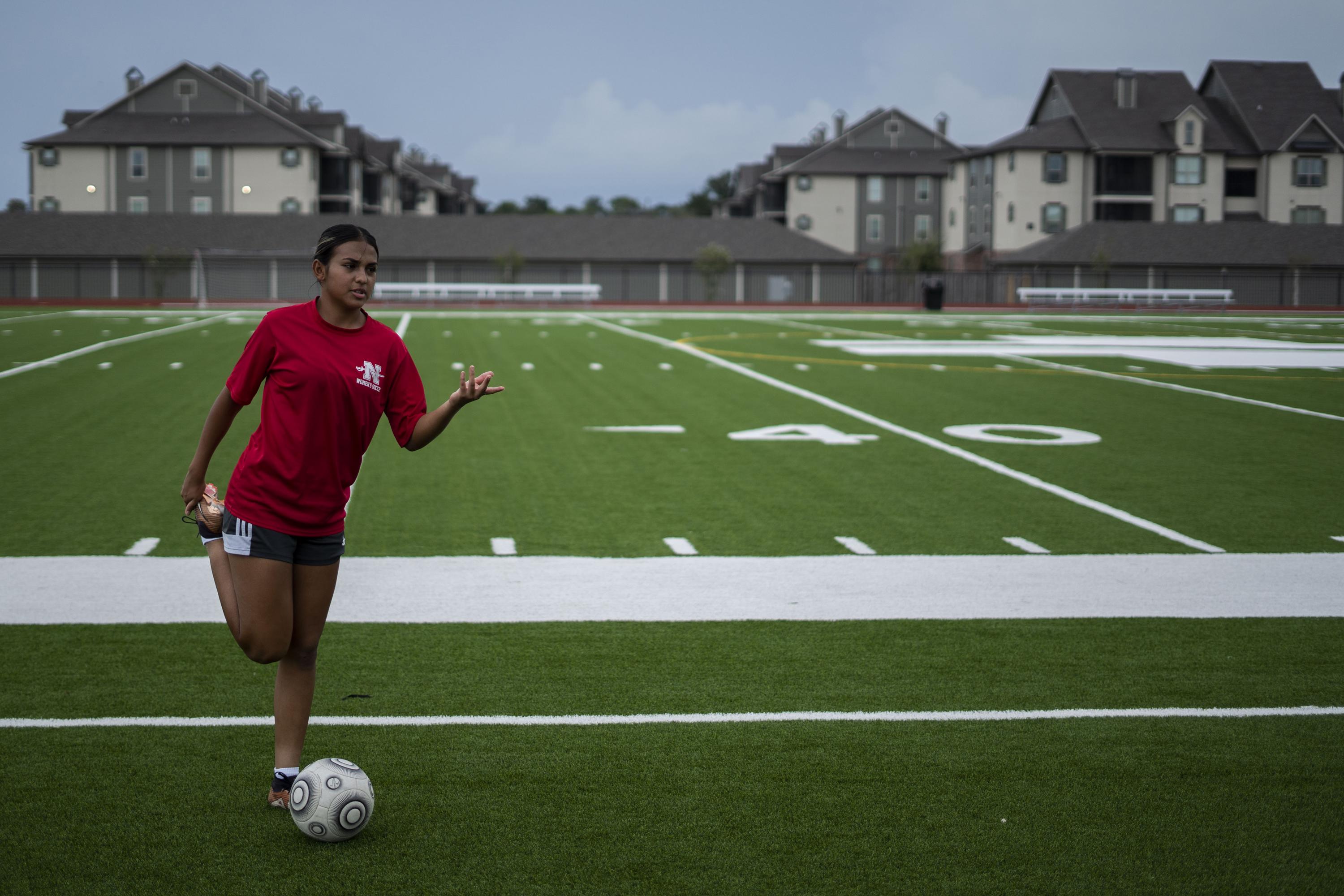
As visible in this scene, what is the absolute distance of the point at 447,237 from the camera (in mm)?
73812

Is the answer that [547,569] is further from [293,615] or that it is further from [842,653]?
[293,615]

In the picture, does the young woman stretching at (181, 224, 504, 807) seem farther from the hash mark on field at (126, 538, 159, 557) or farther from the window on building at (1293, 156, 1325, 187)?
the window on building at (1293, 156, 1325, 187)

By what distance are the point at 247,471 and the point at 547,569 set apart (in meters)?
4.16

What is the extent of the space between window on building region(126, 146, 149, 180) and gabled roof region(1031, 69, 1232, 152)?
49.8 m

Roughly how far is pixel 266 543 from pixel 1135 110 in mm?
79977

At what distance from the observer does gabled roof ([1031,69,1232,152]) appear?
75750 mm

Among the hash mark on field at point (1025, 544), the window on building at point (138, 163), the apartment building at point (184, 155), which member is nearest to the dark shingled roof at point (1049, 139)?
the apartment building at point (184, 155)

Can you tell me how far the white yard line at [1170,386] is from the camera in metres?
17.6

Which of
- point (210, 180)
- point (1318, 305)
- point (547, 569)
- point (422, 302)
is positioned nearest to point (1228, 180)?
point (1318, 305)

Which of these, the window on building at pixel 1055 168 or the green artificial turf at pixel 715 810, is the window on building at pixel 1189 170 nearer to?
the window on building at pixel 1055 168

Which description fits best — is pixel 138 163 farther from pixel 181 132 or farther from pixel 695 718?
pixel 695 718

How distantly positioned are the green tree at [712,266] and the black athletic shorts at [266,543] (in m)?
66.7

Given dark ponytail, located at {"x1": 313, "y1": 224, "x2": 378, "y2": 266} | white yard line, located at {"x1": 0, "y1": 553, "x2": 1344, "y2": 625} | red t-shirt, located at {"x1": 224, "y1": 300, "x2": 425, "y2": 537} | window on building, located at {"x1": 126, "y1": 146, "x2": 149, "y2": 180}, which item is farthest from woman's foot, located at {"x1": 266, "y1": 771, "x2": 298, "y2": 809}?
window on building, located at {"x1": 126, "y1": 146, "x2": 149, "y2": 180}

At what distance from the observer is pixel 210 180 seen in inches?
3044
